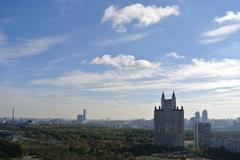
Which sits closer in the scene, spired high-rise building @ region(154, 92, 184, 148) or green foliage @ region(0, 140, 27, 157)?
green foliage @ region(0, 140, 27, 157)

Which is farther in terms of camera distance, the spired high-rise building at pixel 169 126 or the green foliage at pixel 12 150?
the spired high-rise building at pixel 169 126

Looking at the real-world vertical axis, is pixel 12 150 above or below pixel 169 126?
below

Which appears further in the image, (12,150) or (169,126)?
(169,126)

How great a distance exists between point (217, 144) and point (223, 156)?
7.22m

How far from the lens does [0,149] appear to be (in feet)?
98.2

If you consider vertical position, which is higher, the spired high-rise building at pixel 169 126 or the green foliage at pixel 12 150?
the spired high-rise building at pixel 169 126

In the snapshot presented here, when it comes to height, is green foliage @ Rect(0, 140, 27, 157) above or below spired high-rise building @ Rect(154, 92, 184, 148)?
below

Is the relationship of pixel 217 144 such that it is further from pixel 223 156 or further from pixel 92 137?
pixel 92 137

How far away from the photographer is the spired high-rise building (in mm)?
40406

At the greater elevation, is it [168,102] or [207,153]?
[168,102]

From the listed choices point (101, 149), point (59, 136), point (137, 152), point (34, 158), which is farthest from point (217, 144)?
point (34, 158)

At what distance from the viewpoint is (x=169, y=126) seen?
4103 cm

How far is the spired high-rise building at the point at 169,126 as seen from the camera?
40.4 meters

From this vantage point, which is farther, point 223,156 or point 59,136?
point 59,136
